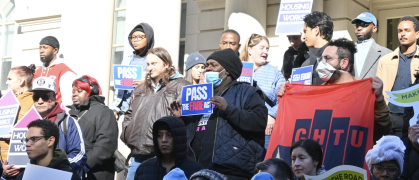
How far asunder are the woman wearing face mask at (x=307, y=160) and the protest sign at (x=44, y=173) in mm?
A: 2022

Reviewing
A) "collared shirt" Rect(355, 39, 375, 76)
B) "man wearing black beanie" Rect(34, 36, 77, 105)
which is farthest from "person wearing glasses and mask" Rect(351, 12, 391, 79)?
"man wearing black beanie" Rect(34, 36, 77, 105)

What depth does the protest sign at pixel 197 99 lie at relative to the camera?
259 inches

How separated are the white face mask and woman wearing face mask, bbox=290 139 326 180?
3.27 ft

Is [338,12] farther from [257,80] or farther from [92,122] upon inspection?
[92,122]

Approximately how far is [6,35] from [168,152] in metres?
13.7

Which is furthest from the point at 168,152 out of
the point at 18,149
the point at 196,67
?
the point at 196,67

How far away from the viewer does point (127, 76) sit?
9.07 m

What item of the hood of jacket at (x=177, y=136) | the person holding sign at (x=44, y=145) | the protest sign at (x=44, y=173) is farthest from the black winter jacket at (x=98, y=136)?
the hood of jacket at (x=177, y=136)

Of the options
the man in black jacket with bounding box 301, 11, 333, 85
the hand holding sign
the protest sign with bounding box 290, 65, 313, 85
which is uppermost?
the man in black jacket with bounding box 301, 11, 333, 85

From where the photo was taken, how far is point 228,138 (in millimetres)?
6520

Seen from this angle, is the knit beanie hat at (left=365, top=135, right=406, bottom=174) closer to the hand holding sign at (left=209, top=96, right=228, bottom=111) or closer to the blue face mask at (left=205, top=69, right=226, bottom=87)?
the hand holding sign at (left=209, top=96, right=228, bottom=111)

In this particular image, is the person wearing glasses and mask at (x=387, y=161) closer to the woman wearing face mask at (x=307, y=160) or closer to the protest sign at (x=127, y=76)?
the woman wearing face mask at (x=307, y=160)

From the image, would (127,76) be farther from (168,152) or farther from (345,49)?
(345,49)

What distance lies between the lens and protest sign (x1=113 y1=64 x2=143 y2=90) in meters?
9.05
